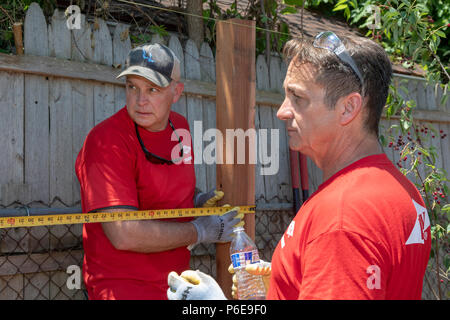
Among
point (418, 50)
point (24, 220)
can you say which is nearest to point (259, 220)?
point (418, 50)

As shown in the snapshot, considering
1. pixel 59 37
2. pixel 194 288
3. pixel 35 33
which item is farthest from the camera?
pixel 59 37

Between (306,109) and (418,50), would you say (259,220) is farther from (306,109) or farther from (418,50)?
(306,109)

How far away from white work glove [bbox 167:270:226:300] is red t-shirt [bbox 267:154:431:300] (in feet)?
0.91

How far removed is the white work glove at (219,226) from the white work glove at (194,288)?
1.13m

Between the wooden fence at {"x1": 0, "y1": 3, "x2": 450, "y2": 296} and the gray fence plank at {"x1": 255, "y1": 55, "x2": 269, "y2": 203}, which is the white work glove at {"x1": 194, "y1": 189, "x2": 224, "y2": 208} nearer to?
the wooden fence at {"x1": 0, "y1": 3, "x2": 450, "y2": 296}

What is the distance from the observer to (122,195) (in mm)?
2846

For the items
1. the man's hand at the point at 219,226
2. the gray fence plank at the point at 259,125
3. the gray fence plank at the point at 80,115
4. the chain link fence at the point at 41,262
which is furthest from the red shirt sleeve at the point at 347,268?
the gray fence plank at the point at 259,125

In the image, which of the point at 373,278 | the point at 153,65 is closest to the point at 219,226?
the point at 153,65

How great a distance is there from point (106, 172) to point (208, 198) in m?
0.75

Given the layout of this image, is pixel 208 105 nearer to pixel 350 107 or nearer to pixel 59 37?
pixel 59 37

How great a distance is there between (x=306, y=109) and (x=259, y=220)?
10.2 ft

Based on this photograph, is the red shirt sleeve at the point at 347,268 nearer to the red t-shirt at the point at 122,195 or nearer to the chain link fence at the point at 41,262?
the red t-shirt at the point at 122,195

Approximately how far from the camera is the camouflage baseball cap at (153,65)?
3189mm

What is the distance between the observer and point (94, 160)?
2.88 metres
